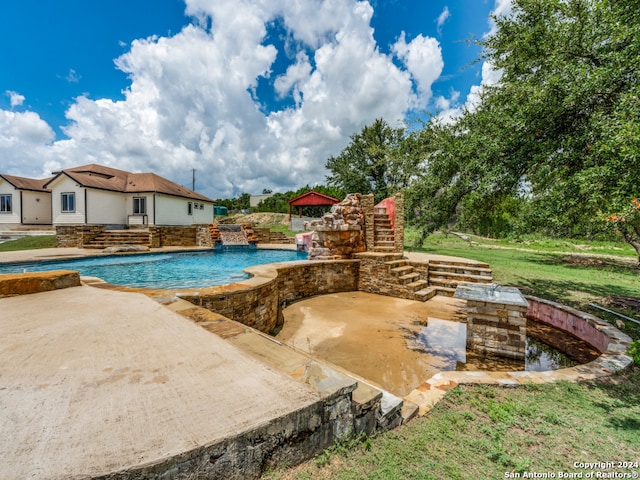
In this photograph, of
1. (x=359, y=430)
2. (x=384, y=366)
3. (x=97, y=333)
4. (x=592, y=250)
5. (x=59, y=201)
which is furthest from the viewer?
(x=59, y=201)

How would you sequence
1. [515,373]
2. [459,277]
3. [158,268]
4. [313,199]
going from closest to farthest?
[515,373]
[459,277]
[158,268]
[313,199]

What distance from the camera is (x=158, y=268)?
10.1 meters

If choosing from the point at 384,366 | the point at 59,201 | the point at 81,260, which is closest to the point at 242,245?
the point at 81,260

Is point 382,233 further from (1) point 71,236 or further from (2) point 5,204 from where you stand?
(2) point 5,204

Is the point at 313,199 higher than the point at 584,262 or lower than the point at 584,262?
higher

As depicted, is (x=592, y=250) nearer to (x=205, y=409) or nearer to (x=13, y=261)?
(x=205, y=409)

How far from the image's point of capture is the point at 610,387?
9.52ft

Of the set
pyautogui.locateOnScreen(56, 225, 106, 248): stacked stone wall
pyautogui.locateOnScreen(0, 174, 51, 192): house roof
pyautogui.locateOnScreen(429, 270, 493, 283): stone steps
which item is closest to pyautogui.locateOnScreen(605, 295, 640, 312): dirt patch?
pyautogui.locateOnScreen(429, 270, 493, 283): stone steps

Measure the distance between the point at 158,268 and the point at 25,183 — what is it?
17.9 m

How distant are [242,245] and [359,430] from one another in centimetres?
1629

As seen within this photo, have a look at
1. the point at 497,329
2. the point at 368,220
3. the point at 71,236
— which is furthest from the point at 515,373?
the point at 71,236

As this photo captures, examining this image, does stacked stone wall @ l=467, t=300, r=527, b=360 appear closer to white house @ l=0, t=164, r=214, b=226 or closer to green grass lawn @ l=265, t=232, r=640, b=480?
green grass lawn @ l=265, t=232, r=640, b=480

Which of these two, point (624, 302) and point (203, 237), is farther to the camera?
point (203, 237)

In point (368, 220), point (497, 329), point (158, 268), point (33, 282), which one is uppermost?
point (368, 220)
